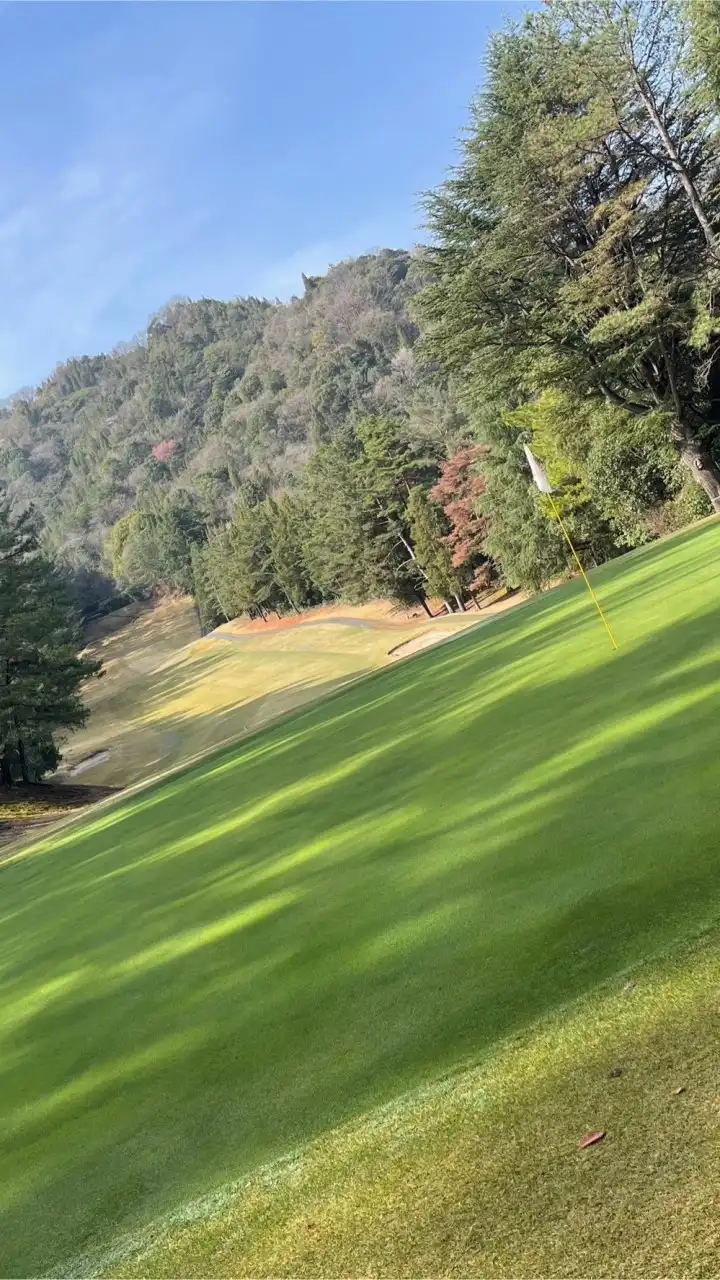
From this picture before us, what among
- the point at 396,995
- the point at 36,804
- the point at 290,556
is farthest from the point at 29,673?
the point at 290,556

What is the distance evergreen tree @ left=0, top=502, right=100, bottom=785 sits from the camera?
38225mm

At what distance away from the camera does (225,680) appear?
233ft

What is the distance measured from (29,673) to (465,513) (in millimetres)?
28305

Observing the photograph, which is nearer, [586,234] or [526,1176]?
[526,1176]

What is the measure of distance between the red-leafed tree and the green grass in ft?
155

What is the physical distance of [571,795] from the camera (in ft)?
19.0

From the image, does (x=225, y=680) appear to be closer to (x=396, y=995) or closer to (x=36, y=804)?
(x=36, y=804)

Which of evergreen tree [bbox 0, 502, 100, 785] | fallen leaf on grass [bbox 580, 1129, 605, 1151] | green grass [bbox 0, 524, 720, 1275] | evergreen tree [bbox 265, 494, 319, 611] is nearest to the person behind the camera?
fallen leaf on grass [bbox 580, 1129, 605, 1151]

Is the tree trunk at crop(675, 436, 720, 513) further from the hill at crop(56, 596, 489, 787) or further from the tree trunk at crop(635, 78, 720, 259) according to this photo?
the hill at crop(56, 596, 489, 787)

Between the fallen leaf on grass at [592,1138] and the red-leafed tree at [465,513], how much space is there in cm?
5254

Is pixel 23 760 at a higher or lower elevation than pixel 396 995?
higher

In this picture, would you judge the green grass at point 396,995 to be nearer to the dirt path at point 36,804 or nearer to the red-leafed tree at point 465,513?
the dirt path at point 36,804

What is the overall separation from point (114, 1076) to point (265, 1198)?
6.75 ft

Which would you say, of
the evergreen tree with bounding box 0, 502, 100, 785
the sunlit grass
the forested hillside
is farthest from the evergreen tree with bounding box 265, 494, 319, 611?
the sunlit grass
